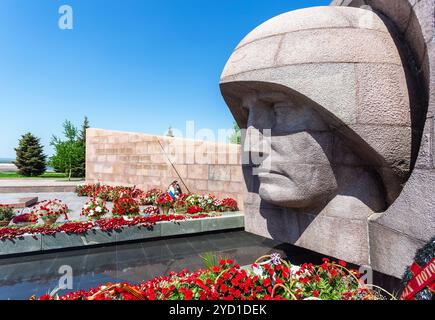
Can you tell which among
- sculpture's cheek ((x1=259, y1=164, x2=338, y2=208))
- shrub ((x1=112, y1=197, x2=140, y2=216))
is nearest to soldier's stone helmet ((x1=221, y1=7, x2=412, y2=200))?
sculpture's cheek ((x1=259, y1=164, x2=338, y2=208))

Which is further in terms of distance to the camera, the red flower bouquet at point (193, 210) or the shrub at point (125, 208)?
the red flower bouquet at point (193, 210)

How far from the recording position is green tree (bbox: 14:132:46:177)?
119 feet

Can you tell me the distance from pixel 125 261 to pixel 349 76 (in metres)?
5.50

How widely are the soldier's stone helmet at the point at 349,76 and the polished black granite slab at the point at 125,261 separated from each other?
3.20 m

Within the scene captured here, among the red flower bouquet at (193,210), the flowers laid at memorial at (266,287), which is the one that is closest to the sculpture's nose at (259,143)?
the flowers laid at memorial at (266,287)

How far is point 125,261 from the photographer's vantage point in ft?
18.0

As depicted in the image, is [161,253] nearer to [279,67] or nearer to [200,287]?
[200,287]

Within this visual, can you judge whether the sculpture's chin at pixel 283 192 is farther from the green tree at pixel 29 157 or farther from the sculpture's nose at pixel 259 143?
the green tree at pixel 29 157

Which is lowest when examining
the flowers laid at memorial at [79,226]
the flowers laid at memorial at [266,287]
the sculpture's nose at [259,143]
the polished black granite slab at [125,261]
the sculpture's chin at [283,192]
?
the polished black granite slab at [125,261]

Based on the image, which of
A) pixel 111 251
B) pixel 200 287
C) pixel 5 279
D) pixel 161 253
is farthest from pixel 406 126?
pixel 5 279

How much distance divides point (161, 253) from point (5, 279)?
2954 mm

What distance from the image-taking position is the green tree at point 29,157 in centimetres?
3616

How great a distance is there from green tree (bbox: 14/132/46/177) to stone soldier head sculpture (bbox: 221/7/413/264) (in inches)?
1671

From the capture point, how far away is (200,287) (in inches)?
115
